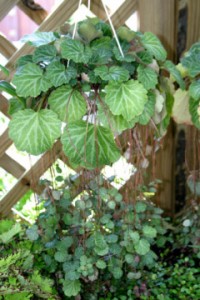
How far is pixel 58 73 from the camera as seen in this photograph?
1195mm

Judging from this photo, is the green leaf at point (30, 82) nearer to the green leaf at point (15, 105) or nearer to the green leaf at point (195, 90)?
the green leaf at point (15, 105)

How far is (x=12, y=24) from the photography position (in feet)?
14.0

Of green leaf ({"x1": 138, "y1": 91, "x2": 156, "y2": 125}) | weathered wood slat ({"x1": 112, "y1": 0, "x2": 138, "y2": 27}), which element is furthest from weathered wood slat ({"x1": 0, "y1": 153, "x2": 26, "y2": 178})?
green leaf ({"x1": 138, "y1": 91, "x2": 156, "y2": 125})

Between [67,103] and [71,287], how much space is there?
54cm

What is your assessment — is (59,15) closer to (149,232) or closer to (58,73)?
(58,73)

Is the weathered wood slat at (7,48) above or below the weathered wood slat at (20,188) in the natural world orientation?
above

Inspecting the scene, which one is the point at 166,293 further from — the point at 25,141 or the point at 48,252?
the point at 25,141

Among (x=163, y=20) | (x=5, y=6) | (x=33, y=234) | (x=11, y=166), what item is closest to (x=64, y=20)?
(x=5, y=6)

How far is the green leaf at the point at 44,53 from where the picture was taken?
122cm

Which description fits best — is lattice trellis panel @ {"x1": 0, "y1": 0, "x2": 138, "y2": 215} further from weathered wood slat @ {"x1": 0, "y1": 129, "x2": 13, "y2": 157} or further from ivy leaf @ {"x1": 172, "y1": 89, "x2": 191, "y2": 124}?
ivy leaf @ {"x1": 172, "y1": 89, "x2": 191, "y2": 124}

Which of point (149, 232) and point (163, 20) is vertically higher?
point (163, 20)

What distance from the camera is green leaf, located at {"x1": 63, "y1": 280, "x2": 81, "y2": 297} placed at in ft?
4.81

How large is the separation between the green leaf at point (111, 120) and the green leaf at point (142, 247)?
0.38 meters

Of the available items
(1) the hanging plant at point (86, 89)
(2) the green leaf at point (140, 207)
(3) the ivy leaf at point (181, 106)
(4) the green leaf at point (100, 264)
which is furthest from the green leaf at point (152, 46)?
(4) the green leaf at point (100, 264)
